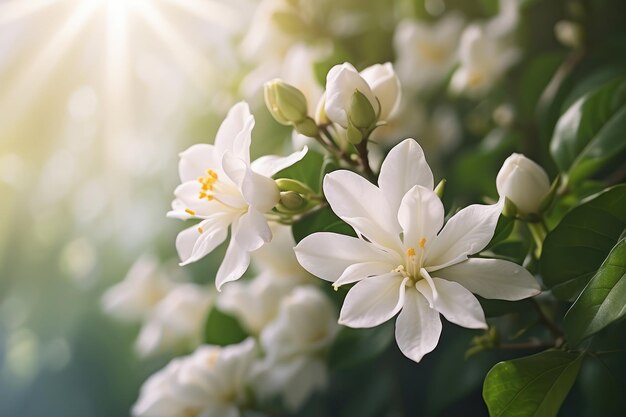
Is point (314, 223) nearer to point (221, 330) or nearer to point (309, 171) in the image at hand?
point (309, 171)

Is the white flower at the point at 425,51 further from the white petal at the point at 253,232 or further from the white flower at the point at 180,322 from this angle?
the white petal at the point at 253,232

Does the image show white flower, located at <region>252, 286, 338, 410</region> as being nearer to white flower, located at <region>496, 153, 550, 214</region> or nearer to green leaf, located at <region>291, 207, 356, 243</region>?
green leaf, located at <region>291, 207, 356, 243</region>

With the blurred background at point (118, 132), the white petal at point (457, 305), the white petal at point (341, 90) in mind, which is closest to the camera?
the white petal at point (457, 305)

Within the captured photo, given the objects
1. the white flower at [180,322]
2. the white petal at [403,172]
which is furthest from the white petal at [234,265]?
the white flower at [180,322]

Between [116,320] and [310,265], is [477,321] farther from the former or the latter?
[116,320]

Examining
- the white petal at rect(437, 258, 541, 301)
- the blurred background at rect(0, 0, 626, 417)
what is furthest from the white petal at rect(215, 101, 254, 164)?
the blurred background at rect(0, 0, 626, 417)

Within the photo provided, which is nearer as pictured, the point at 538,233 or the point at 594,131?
the point at 538,233

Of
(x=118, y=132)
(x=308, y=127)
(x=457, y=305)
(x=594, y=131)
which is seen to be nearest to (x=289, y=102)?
(x=308, y=127)
